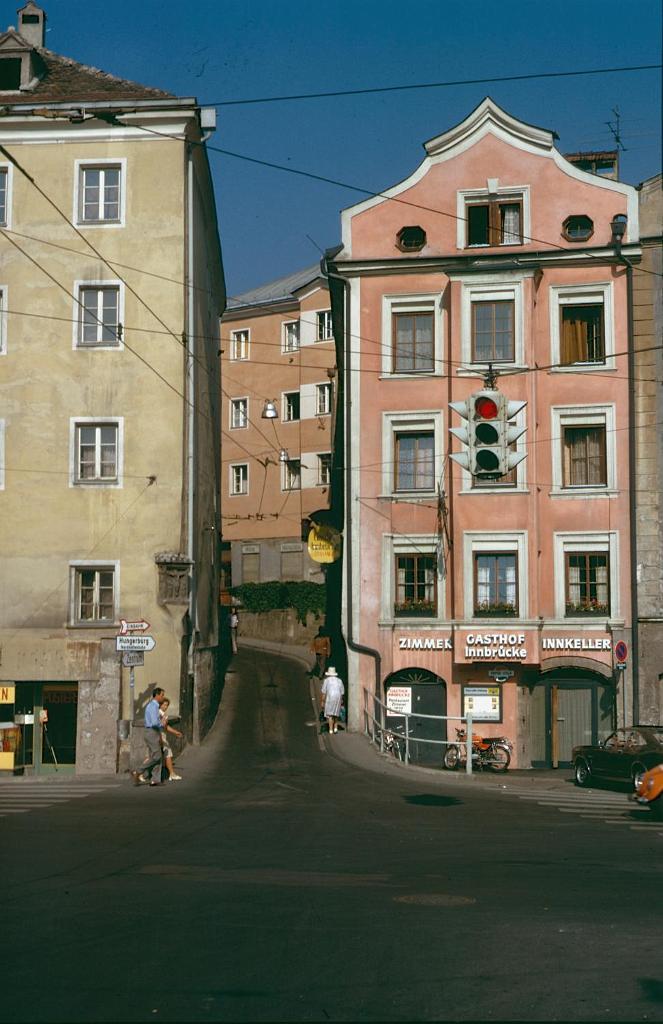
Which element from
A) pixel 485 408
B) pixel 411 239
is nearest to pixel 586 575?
pixel 411 239

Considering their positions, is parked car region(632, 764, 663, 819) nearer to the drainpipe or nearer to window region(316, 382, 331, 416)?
the drainpipe

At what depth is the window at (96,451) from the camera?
3309 cm

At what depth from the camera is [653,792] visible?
21094mm

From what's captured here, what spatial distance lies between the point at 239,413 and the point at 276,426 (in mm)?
3274

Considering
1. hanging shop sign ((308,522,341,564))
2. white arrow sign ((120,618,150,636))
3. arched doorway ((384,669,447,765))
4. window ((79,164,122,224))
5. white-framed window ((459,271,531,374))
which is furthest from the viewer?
hanging shop sign ((308,522,341,564))

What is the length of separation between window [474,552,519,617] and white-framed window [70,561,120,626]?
971 centimetres

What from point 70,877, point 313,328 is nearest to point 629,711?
point 70,877

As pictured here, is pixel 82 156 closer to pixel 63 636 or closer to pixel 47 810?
pixel 63 636

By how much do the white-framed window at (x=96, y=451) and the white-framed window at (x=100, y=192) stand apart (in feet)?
16.5

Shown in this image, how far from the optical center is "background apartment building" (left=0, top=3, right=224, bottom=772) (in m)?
32.2

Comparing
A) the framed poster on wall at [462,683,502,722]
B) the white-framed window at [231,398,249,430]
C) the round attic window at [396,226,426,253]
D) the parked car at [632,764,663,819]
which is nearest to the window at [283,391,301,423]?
the white-framed window at [231,398,249,430]

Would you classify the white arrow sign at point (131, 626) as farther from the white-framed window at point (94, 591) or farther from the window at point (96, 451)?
the window at point (96, 451)

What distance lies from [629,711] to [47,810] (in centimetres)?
1886

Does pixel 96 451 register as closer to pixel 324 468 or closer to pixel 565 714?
pixel 565 714
